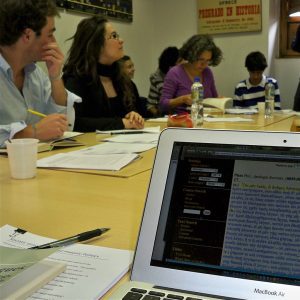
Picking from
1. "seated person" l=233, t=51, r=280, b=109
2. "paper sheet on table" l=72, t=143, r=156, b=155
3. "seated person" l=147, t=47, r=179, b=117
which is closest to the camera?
"paper sheet on table" l=72, t=143, r=156, b=155

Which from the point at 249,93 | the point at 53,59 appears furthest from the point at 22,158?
the point at 249,93

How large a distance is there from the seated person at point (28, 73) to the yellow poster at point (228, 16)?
282 centimetres

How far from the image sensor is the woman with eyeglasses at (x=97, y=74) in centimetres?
229

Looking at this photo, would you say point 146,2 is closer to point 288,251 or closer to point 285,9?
point 285,9

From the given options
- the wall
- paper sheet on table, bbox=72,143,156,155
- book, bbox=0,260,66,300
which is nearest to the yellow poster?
the wall

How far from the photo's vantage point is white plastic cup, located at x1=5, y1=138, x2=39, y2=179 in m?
1.08

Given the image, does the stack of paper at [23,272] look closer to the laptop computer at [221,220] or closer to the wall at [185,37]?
the laptop computer at [221,220]

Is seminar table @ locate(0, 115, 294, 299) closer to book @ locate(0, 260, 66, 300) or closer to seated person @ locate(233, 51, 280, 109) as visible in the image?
book @ locate(0, 260, 66, 300)

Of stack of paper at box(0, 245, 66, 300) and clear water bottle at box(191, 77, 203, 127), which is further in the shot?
clear water bottle at box(191, 77, 203, 127)

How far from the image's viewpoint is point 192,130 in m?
0.59

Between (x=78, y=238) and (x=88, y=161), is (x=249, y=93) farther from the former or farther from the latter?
(x=78, y=238)

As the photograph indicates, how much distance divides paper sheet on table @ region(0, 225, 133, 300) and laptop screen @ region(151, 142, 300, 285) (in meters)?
0.08

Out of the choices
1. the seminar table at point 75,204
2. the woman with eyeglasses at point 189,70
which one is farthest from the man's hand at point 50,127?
the woman with eyeglasses at point 189,70

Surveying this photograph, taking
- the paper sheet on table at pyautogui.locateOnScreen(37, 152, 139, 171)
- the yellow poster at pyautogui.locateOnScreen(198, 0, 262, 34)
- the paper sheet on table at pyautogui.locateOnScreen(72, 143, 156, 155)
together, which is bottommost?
the paper sheet on table at pyautogui.locateOnScreen(37, 152, 139, 171)
